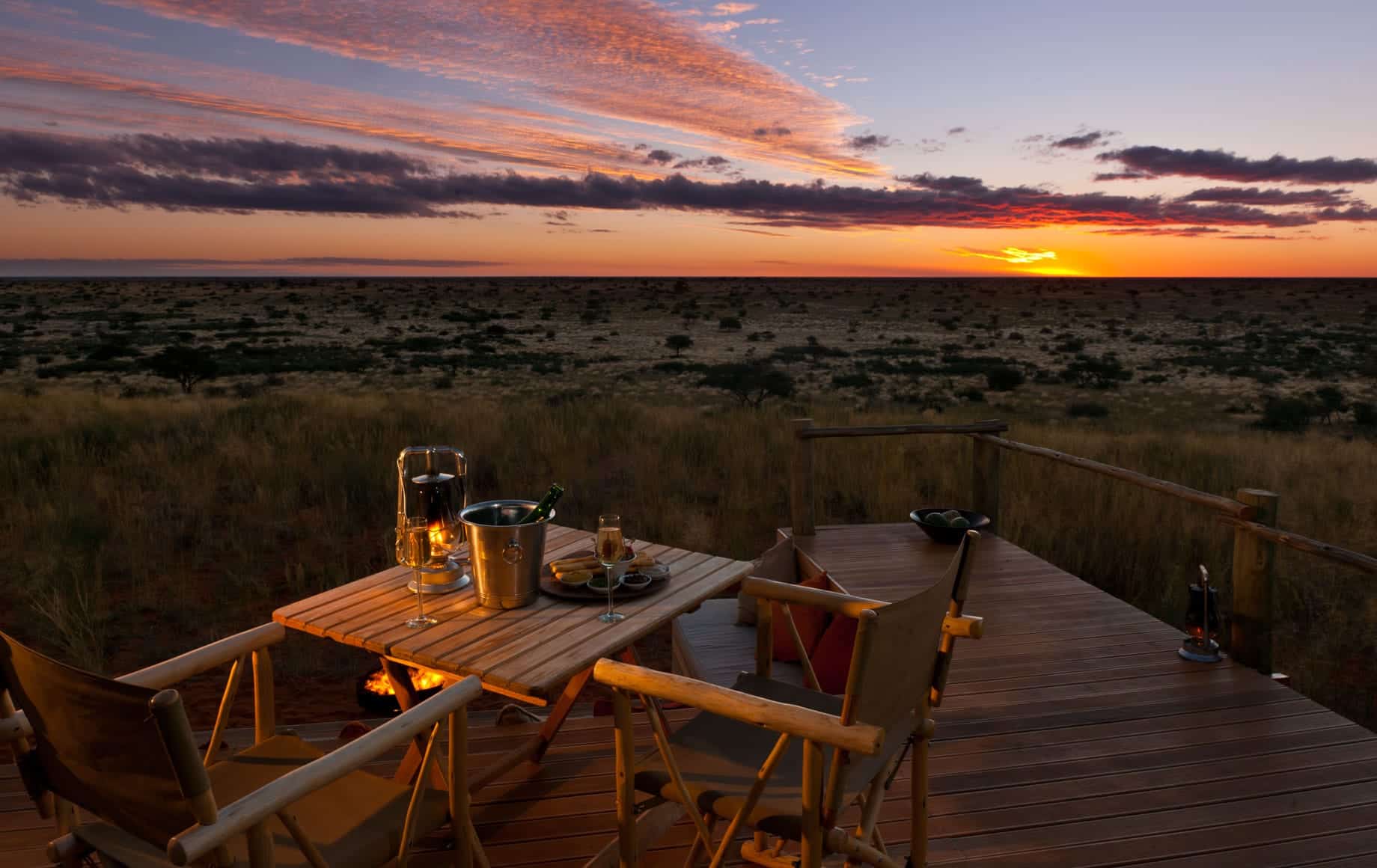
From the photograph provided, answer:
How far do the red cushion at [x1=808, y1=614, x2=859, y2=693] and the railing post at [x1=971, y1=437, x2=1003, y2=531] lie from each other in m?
3.39

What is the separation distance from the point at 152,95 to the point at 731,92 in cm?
839

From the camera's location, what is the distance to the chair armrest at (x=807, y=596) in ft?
8.66

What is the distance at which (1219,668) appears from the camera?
4168 mm

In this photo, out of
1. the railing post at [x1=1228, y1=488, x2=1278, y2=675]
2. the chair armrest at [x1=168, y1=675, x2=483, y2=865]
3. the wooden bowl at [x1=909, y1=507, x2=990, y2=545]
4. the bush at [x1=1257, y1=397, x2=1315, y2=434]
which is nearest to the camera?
the chair armrest at [x1=168, y1=675, x2=483, y2=865]

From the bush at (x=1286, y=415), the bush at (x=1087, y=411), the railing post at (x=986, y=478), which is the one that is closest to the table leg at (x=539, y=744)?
the railing post at (x=986, y=478)

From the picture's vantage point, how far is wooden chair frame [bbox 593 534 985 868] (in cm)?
189

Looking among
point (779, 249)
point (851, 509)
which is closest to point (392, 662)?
point (851, 509)

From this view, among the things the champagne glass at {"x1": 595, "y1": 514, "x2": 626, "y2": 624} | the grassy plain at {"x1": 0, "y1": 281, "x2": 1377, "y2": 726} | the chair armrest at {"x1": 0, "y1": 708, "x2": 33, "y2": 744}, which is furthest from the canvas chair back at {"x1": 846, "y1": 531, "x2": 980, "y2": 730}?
the grassy plain at {"x1": 0, "y1": 281, "x2": 1377, "y2": 726}

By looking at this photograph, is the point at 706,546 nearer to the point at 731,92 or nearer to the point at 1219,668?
the point at 1219,668

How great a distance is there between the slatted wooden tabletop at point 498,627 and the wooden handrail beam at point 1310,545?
2636mm

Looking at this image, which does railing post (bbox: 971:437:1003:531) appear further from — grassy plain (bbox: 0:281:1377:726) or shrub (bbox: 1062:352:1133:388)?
shrub (bbox: 1062:352:1133:388)

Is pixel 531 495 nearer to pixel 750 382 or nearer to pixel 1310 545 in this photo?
pixel 1310 545

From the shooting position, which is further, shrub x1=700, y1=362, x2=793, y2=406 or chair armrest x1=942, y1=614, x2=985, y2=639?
shrub x1=700, y1=362, x2=793, y2=406

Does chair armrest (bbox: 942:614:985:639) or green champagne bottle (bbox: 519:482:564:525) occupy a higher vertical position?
green champagne bottle (bbox: 519:482:564:525)
